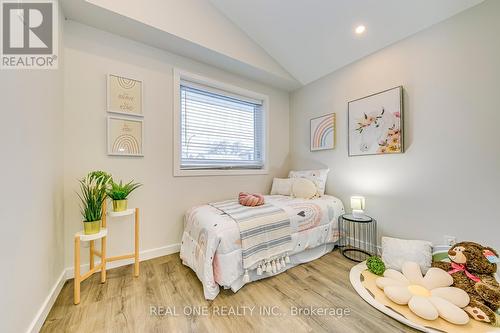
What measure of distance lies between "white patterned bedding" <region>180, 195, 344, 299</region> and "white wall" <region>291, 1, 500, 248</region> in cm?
64

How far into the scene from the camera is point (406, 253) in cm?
175

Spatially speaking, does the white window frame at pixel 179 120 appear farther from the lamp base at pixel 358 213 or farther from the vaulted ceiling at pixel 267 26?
the lamp base at pixel 358 213

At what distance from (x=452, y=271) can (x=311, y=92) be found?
2.66 m

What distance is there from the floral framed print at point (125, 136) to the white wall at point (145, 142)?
0.20ft

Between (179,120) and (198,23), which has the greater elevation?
(198,23)

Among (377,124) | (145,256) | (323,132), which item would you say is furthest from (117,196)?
(377,124)

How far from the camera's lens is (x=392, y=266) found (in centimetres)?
179

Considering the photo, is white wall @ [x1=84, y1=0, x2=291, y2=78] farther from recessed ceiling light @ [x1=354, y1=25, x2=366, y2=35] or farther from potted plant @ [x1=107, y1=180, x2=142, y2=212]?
potted plant @ [x1=107, y1=180, x2=142, y2=212]

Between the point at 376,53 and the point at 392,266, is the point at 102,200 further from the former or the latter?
the point at 376,53

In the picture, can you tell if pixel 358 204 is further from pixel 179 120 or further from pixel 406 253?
pixel 179 120

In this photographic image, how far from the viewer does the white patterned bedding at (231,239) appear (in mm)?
1511

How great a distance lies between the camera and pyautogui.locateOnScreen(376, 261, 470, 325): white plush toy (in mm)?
1225

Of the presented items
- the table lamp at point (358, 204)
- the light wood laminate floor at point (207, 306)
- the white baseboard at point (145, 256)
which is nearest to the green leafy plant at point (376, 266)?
the light wood laminate floor at point (207, 306)

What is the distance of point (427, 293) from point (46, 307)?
274cm
